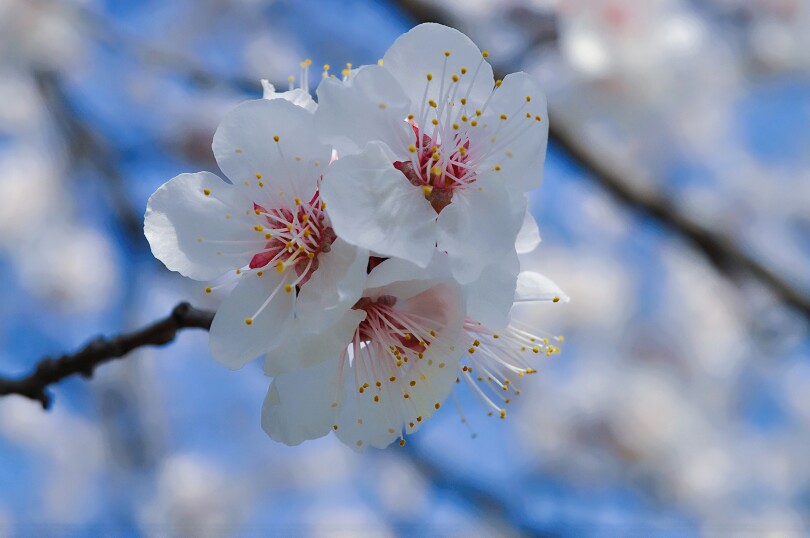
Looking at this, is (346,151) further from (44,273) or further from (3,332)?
(44,273)

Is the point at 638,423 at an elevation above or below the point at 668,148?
below

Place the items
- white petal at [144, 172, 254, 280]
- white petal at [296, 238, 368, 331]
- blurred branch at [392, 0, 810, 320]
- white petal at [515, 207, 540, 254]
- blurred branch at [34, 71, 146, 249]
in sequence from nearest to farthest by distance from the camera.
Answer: white petal at [296, 238, 368, 331] → white petal at [144, 172, 254, 280] → white petal at [515, 207, 540, 254] → blurred branch at [392, 0, 810, 320] → blurred branch at [34, 71, 146, 249]

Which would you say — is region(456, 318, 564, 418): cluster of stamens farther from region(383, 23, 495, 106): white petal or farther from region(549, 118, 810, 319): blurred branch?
region(549, 118, 810, 319): blurred branch

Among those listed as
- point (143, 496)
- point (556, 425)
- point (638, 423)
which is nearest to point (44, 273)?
point (143, 496)

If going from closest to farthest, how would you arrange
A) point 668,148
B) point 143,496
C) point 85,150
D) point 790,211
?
1. point 85,150
2. point 143,496
3. point 668,148
4. point 790,211

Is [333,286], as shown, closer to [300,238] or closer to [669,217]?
[300,238]

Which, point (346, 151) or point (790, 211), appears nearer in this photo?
point (346, 151)

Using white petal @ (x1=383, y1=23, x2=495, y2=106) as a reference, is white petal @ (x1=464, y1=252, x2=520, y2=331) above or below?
below

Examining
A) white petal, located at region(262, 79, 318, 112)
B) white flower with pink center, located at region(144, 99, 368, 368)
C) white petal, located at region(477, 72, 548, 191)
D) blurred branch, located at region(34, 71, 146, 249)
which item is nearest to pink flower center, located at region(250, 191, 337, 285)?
white flower with pink center, located at region(144, 99, 368, 368)
